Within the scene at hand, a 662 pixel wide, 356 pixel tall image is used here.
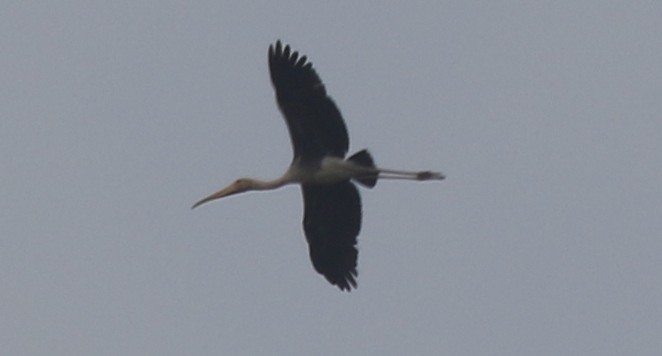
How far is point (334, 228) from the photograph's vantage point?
1769 inches

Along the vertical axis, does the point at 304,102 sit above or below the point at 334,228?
above

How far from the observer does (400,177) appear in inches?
1770

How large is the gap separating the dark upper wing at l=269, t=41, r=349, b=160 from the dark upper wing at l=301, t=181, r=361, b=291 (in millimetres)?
927

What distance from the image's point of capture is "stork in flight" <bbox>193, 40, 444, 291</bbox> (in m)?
43.5

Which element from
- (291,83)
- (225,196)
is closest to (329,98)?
(291,83)

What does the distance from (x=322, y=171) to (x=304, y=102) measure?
1292 millimetres

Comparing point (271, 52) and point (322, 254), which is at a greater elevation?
point (271, 52)

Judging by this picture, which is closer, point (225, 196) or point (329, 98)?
point (329, 98)

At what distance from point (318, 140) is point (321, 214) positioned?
142 centimetres

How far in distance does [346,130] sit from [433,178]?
2182 millimetres

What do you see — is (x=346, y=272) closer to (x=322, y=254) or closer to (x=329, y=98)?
(x=322, y=254)

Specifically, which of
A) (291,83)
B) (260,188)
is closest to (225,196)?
(260,188)

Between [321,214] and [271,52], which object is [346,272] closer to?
[321,214]

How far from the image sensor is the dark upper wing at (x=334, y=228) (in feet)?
147
